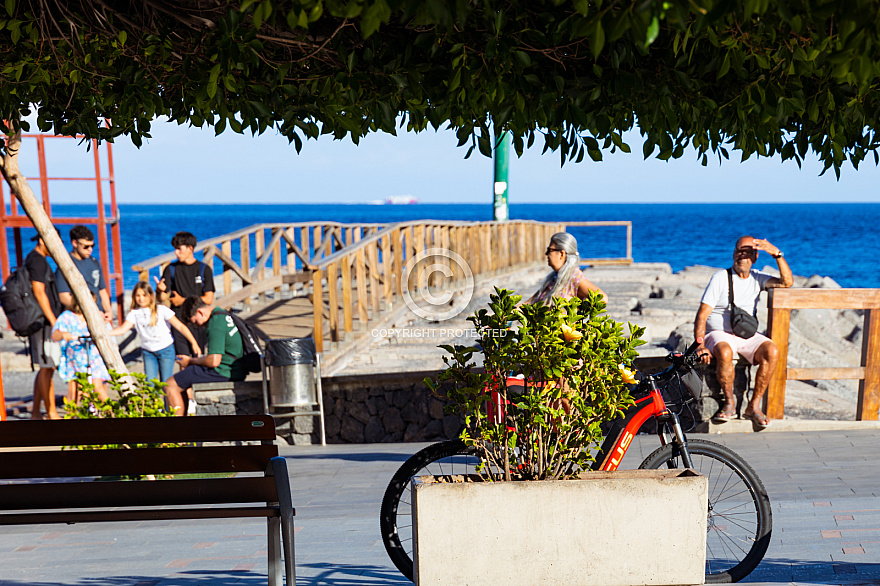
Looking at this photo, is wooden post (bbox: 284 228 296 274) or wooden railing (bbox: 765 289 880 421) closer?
wooden railing (bbox: 765 289 880 421)

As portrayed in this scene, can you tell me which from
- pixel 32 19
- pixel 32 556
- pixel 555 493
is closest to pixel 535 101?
pixel 555 493

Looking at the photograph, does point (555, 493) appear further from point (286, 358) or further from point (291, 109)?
point (286, 358)

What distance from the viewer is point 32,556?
395 centimetres

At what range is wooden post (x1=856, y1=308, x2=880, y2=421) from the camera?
664cm

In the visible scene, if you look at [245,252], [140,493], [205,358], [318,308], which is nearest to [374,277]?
[245,252]

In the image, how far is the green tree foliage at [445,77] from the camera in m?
2.54

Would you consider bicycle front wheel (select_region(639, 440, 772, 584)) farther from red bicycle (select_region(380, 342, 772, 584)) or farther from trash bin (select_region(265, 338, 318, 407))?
trash bin (select_region(265, 338, 318, 407))

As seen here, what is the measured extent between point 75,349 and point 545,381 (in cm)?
560

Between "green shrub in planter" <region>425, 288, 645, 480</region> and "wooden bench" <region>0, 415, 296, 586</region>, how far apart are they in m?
0.69

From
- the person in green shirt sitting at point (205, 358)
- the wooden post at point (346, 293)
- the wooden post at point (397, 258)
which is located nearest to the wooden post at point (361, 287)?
the wooden post at point (346, 293)

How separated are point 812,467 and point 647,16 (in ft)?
15.3

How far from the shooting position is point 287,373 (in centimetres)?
743

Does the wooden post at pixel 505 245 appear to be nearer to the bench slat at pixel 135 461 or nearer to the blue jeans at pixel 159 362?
the blue jeans at pixel 159 362

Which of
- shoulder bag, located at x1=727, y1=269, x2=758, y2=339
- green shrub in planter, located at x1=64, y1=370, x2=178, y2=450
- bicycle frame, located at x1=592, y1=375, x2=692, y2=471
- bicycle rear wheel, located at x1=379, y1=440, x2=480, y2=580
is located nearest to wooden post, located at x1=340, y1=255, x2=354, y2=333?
green shrub in planter, located at x1=64, y1=370, x2=178, y2=450
